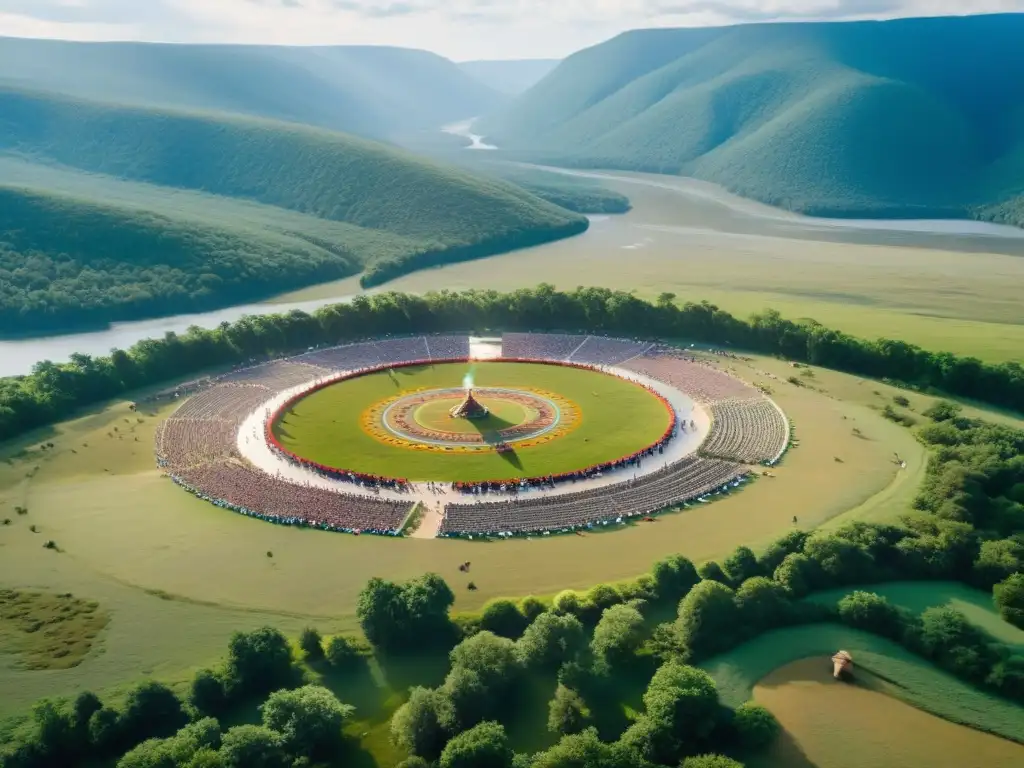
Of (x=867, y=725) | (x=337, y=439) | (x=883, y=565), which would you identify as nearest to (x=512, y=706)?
(x=867, y=725)

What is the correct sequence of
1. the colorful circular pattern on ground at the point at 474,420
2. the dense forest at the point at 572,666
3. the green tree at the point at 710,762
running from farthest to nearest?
the colorful circular pattern on ground at the point at 474,420 < the dense forest at the point at 572,666 < the green tree at the point at 710,762

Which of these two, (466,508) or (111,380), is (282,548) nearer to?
(466,508)

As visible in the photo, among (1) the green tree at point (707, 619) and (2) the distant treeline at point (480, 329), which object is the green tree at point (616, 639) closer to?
(1) the green tree at point (707, 619)

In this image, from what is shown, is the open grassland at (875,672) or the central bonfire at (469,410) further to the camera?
the central bonfire at (469,410)

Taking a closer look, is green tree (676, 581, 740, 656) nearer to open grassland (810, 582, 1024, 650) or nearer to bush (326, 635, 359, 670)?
open grassland (810, 582, 1024, 650)

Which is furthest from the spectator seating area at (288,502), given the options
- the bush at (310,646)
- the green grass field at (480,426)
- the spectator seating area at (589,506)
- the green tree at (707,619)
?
the green tree at (707,619)

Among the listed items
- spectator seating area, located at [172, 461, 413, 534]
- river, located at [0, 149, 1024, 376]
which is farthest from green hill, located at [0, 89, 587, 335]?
spectator seating area, located at [172, 461, 413, 534]
